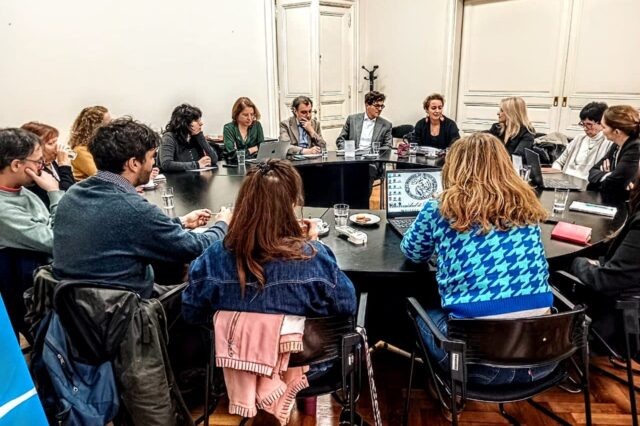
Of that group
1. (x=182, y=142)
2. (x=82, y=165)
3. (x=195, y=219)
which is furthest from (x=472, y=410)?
(x=182, y=142)

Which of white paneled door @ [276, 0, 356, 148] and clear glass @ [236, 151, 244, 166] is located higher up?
white paneled door @ [276, 0, 356, 148]

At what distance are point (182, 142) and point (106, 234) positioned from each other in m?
2.41

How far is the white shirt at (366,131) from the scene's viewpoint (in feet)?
15.6

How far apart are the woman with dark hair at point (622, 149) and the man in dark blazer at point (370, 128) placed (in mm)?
2067

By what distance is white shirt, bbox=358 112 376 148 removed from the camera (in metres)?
4.75

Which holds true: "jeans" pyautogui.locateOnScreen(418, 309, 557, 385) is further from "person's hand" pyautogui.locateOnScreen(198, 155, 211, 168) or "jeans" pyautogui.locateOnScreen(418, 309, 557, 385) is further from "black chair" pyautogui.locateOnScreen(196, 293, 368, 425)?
"person's hand" pyautogui.locateOnScreen(198, 155, 211, 168)

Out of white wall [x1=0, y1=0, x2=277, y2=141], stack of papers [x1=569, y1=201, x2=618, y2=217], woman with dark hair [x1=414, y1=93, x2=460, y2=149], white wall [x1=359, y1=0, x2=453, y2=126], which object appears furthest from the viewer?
white wall [x1=359, y1=0, x2=453, y2=126]

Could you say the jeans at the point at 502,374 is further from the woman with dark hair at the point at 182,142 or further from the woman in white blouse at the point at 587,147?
the woman with dark hair at the point at 182,142

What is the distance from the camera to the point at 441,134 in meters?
4.57

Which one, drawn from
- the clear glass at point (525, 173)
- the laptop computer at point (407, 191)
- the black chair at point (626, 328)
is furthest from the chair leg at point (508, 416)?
the clear glass at point (525, 173)

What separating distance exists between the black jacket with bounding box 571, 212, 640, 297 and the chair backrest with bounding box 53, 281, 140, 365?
166cm

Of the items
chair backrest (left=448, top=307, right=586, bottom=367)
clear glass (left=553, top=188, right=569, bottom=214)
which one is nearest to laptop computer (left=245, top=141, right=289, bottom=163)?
clear glass (left=553, top=188, right=569, bottom=214)

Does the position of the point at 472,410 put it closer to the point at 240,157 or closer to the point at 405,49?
the point at 240,157

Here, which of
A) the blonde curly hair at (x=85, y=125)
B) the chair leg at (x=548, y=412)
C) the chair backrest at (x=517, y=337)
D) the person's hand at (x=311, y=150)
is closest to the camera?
the chair backrest at (x=517, y=337)
